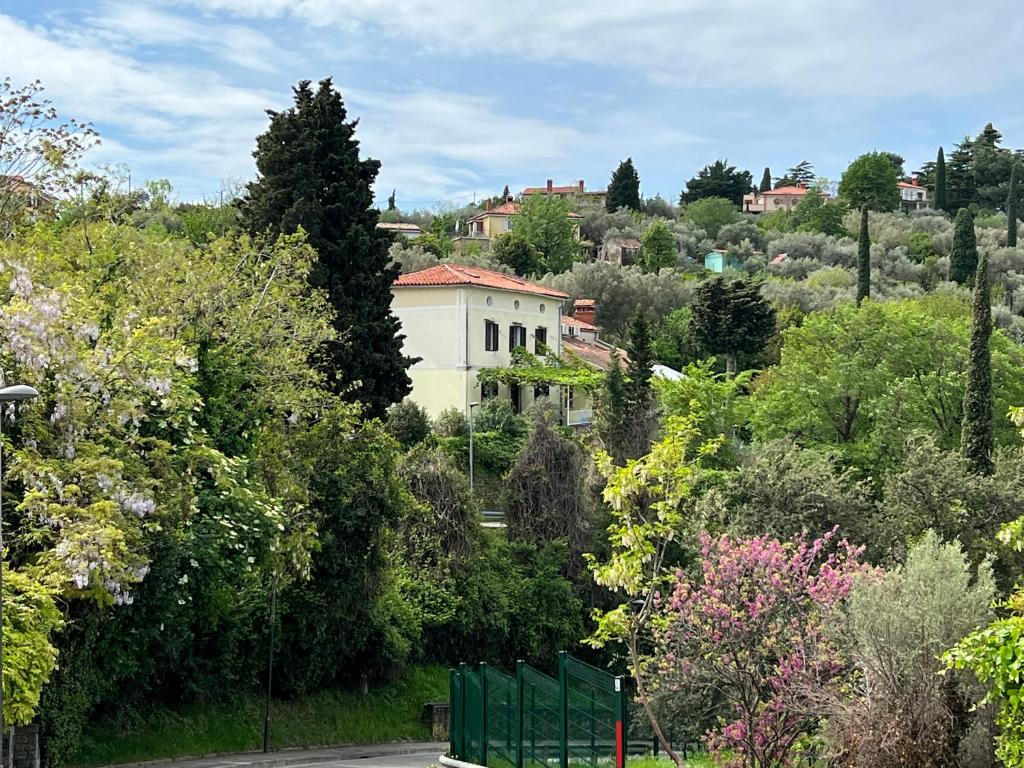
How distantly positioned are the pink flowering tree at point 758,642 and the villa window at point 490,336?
48.9 metres

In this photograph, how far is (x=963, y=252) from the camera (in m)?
114

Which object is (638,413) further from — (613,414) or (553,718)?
(553,718)

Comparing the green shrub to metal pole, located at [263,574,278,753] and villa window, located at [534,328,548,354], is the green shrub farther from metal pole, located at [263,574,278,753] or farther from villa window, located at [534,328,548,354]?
metal pole, located at [263,574,278,753]

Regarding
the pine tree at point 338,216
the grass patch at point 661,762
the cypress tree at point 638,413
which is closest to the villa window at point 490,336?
the cypress tree at point 638,413

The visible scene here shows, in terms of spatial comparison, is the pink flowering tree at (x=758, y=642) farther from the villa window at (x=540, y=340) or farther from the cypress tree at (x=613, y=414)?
the villa window at (x=540, y=340)

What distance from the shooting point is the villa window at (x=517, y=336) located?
73125 mm

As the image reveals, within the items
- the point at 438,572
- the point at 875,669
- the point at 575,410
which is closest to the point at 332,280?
the point at 438,572

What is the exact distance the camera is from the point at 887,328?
198ft

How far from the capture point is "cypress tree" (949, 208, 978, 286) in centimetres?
11369

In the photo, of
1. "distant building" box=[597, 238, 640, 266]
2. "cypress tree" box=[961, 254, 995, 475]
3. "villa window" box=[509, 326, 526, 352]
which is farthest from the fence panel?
"distant building" box=[597, 238, 640, 266]

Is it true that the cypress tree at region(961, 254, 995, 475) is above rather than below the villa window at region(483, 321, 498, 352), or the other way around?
below

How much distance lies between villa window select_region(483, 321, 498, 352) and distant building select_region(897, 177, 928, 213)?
117476 mm

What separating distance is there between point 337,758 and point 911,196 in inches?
6453

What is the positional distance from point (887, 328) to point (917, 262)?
3064 inches
